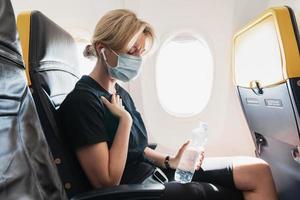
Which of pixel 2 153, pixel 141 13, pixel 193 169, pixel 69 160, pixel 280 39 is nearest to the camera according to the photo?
pixel 2 153

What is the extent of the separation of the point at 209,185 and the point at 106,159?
46cm

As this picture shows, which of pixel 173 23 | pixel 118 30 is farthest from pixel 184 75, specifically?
pixel 118 30

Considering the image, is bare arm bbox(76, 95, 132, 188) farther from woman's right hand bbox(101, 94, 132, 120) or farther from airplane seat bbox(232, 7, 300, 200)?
airplane seat bbox(232, 7, 300, 200)

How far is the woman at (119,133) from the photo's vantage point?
1.28m

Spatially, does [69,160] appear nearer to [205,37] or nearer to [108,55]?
[108,55]

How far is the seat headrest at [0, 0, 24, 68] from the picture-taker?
75 centimetres

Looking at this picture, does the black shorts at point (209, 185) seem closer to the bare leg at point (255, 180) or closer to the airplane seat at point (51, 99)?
the bare leg at point (255, 180)

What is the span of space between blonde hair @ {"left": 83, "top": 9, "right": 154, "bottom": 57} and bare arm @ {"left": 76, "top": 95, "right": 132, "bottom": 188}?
1.13 feet

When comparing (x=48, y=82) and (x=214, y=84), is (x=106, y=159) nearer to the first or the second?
(x=48, y=82)

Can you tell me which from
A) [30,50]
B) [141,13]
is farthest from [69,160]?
[141,13]

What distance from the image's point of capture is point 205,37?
249cm

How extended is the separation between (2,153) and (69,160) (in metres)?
0.63

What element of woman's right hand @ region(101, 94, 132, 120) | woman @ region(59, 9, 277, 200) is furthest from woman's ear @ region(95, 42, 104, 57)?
woman's right hand @ region(101, 94, 132, 120)

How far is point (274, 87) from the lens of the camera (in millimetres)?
1213
